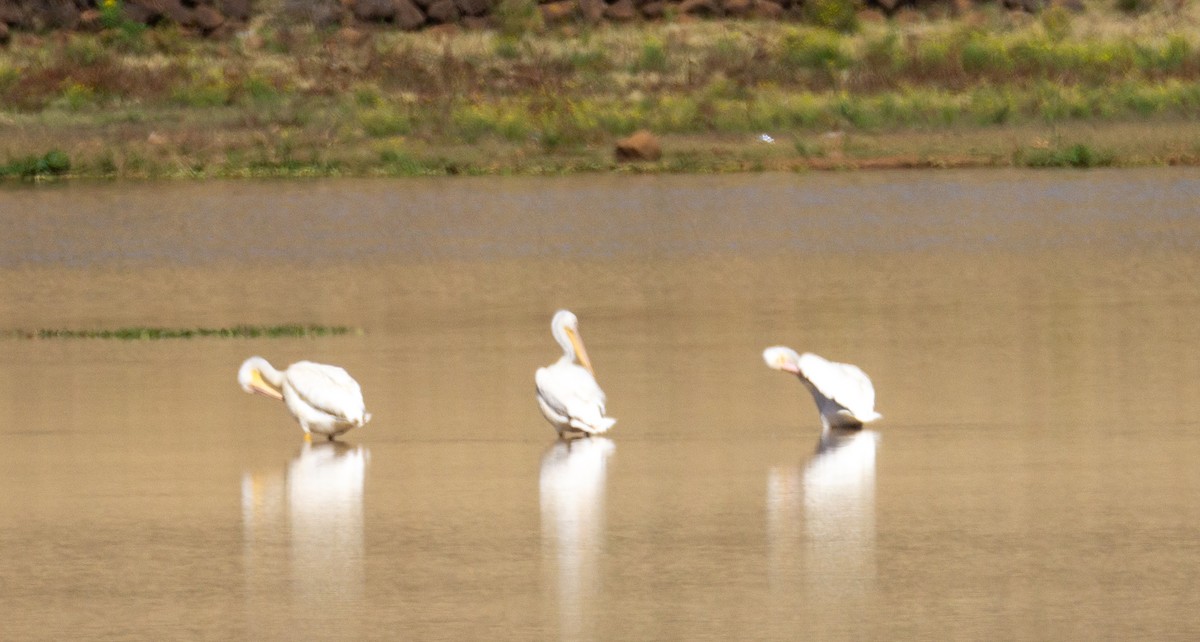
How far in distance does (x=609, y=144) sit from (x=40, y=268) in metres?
10.8

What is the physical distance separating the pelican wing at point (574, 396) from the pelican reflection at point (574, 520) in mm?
113

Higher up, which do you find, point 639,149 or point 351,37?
point 351,37

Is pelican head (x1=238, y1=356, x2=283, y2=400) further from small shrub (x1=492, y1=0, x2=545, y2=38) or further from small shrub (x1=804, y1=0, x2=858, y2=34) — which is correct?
small shrub (x1=804, y1=0, x2=858, y2=34)

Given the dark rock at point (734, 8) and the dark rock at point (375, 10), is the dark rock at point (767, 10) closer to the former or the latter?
the dark rock at point (734, 8)

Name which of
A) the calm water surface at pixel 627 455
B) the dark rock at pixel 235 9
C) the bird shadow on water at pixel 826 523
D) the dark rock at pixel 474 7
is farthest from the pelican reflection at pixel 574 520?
the dark rock at pixel 235 9

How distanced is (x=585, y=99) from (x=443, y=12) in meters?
7.21

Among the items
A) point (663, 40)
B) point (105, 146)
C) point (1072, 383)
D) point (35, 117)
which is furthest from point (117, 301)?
point (663, 40)

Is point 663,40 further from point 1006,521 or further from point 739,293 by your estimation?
point 1006,521

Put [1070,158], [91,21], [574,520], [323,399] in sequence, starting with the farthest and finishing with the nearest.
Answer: [91,21] < [1070,158] < [323,399] < [574,520]

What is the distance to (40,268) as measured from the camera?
63.8 feet

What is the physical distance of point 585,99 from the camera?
3178 cm

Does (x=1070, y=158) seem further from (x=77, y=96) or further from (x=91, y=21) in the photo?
(x=91, y=21)

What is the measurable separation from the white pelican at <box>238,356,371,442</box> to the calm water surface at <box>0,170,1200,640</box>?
0.44 ft

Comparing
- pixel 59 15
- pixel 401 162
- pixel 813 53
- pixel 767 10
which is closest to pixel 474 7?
pixel 767 10
